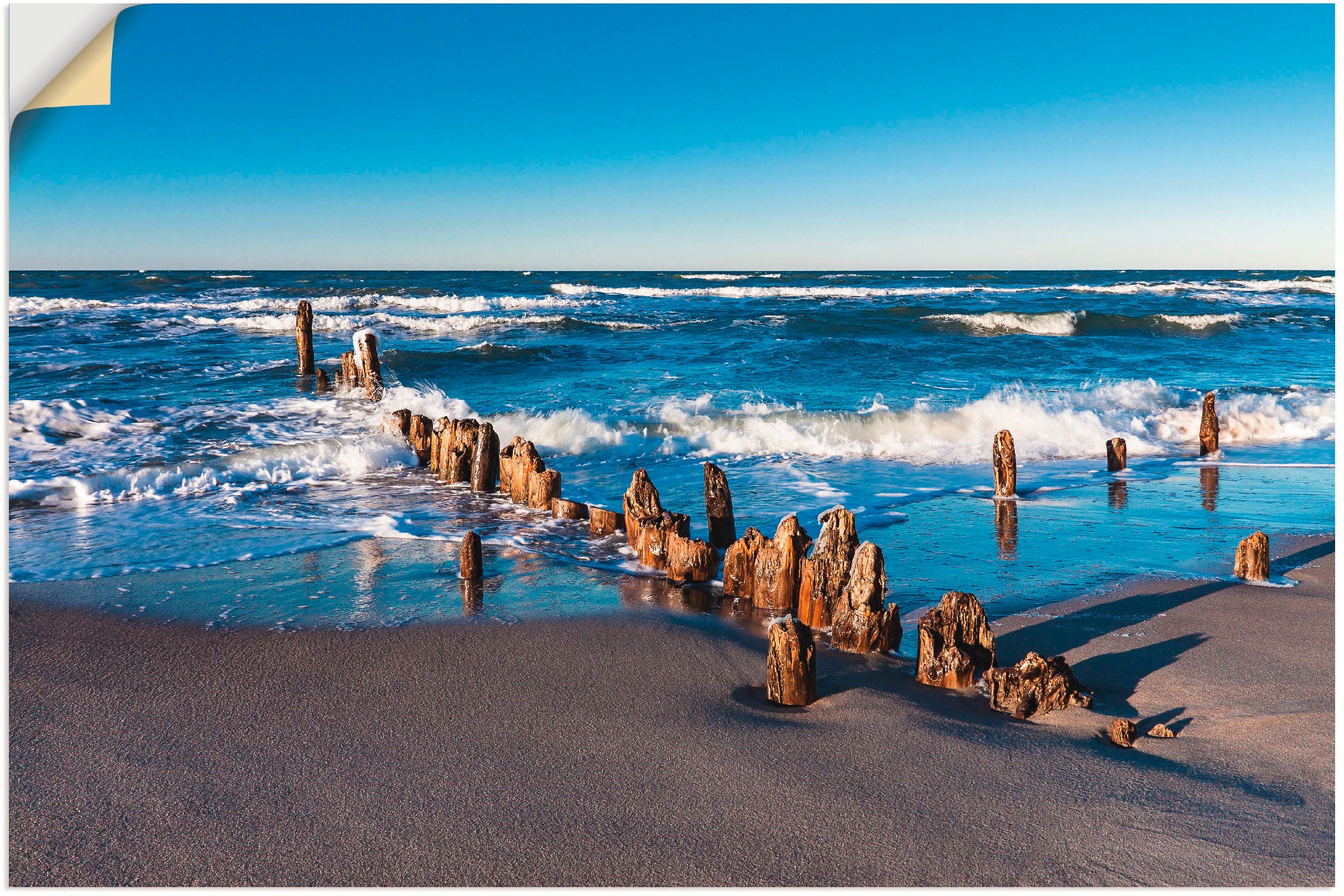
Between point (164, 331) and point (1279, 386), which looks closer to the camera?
point (1279, 386)

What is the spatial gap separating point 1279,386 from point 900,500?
11047 mm

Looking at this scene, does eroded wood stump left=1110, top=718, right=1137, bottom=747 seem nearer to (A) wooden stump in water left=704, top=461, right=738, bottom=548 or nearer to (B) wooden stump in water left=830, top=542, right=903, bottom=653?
(B) wooden stump in water left=830, top=542, right=903, bottom=653

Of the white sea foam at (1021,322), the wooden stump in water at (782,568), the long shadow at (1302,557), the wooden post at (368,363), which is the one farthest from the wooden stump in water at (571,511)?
the white sea foam at (1021,322)

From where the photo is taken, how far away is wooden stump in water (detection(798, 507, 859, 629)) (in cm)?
434

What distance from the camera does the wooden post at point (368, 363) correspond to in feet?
42.9

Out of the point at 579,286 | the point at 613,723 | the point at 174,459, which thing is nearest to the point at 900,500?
the point at 613,723

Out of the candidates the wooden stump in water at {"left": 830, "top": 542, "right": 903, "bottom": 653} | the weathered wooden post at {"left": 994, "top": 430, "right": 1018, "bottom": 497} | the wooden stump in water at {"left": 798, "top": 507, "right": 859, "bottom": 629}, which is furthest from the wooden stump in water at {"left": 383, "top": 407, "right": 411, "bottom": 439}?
the wooden stump in water at {"left": 830, "top": 542, "right": 903, "bottom": 653}

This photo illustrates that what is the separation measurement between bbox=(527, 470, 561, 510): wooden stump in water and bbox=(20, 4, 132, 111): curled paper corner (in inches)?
202

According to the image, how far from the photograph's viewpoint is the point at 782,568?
15.3 ft

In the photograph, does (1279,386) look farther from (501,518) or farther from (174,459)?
(174,459)

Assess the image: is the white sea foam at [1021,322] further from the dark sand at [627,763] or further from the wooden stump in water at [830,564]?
the dark sand at [627,763]

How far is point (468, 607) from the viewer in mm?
4551

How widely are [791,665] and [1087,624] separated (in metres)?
2.05

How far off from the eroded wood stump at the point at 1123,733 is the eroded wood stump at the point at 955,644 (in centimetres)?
65
